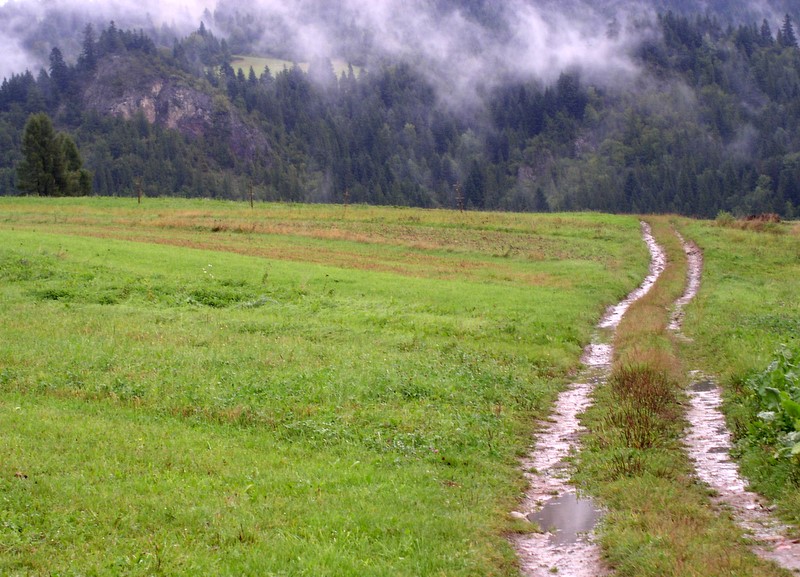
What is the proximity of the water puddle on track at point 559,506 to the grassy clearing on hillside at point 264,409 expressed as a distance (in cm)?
38

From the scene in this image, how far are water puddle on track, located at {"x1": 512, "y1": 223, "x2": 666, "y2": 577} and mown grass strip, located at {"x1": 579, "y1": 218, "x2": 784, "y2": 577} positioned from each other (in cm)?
30

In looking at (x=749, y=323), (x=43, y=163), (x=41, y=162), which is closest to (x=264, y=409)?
(x=749, y=323)

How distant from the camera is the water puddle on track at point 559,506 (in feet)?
33.3

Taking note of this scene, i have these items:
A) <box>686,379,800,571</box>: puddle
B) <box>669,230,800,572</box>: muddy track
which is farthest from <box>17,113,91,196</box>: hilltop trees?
<box>686,379,800,571</box>: puddle

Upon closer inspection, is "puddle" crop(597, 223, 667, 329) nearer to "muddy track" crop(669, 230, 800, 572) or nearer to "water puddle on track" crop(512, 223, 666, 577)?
"muddy track" crop(669, 230, 800, 572)

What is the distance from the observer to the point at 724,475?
13602 mm

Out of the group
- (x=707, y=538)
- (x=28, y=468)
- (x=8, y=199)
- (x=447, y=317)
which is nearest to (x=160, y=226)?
(x=8, y=199)

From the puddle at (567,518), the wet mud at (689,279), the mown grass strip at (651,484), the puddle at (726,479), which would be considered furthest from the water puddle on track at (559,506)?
the wet mud at (689,279)

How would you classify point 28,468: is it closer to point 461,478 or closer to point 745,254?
point 461,478

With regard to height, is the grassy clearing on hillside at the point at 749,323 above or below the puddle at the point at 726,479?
above

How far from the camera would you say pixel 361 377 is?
740 inches

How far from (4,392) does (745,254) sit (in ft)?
172

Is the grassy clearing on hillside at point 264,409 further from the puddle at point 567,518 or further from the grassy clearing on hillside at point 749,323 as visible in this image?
the grassy clearing on hillside at point 749,323

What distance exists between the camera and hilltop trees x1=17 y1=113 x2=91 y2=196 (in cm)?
11100
